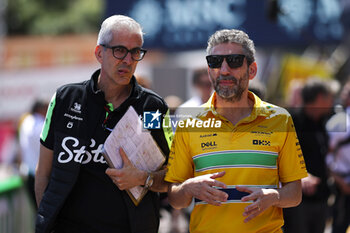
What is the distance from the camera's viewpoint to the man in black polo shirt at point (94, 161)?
347cm

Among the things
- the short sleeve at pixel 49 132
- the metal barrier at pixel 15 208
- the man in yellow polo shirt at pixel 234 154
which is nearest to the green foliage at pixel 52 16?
the metal barrier at pixel 15 208

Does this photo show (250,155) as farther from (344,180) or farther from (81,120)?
(344,180)

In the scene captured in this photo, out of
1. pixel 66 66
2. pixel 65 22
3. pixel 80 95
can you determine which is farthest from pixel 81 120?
pixel 65 22

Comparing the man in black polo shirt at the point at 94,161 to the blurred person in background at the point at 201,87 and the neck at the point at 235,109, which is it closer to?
the neck at the point at 235,109

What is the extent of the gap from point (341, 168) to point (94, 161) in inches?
128

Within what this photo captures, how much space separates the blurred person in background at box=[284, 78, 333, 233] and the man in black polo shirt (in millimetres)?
2773

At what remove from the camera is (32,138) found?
25.1 ft

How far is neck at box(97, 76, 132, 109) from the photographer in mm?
3662

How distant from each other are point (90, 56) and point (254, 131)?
817 inches

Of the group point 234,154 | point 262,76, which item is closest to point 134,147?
point 234,154

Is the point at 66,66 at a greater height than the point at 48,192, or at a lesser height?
lesser

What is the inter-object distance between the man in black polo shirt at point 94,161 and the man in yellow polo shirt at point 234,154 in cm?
32

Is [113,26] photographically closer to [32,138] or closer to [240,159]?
[240,159]

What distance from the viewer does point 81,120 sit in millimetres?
3545
